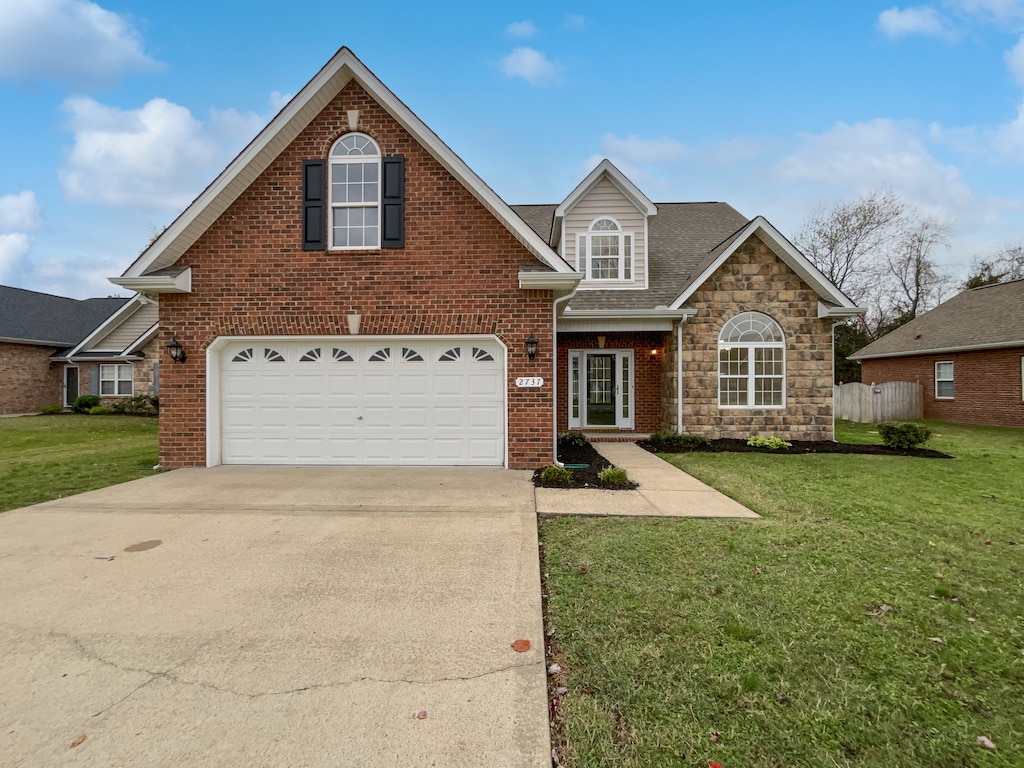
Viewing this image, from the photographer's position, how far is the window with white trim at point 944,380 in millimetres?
18312

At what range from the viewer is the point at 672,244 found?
14820mm

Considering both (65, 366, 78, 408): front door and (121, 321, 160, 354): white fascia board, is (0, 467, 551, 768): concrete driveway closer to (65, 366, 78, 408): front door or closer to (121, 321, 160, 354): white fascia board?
(121, 321, 160, 354): white fascia board

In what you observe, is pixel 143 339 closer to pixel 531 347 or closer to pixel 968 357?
pixel 531 347

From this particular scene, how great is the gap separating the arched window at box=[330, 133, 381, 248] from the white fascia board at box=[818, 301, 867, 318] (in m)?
10.2

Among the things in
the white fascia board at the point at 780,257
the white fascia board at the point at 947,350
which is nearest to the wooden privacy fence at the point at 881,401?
the white fascia board at the point at 947,350

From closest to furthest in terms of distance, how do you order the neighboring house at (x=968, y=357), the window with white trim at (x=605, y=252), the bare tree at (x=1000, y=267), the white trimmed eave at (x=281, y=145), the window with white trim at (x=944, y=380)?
the white trimmed eave at (x=281, y=145) < the window with white trim at (x=605, y=252) < the neighboring house at (x=968, y=357) < the window with white trim at (x=944, y=380) < the bare tree at (x=1000, y=267)

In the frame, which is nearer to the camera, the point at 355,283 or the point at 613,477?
the point at 613,477

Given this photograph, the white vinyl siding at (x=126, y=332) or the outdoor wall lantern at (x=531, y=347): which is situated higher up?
the white vinyl siding at (x=126, y=332)

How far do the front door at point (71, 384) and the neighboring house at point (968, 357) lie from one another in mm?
37933

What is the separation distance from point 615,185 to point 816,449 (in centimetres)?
808

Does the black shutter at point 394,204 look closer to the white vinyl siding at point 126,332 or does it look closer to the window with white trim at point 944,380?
the white vinyl siding at point 126,332

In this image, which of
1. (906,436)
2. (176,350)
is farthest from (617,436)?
(176,350)

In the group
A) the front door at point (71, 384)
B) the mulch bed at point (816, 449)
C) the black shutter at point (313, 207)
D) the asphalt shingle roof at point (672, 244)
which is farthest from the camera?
the front door at point (71, 384)

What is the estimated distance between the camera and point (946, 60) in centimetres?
1351
